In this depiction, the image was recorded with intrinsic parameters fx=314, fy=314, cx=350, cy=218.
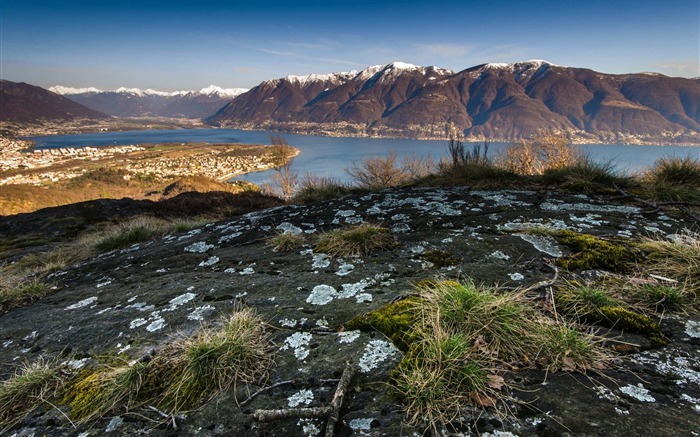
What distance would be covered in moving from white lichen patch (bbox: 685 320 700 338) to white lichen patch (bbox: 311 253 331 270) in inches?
120

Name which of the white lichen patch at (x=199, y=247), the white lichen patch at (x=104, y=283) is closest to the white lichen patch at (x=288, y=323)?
the white lichen patch at (x=199, y=247)

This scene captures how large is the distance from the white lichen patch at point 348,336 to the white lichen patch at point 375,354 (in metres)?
0.15

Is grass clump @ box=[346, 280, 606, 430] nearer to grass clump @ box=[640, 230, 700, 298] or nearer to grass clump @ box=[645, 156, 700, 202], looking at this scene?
grass clump @ box=[640, 230, 700, 298]

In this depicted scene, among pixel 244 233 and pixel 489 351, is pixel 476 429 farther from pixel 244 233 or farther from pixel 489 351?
pixel 244 233

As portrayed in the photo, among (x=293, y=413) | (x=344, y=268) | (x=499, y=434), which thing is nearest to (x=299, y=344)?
(x=293, y=413)

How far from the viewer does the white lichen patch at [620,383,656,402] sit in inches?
61.5

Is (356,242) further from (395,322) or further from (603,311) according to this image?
(603,311)

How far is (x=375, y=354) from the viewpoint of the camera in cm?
205

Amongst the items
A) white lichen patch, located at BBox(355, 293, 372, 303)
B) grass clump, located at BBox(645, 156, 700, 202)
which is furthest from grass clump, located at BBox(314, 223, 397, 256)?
grass clump, located at BBox(645, 156, 700, 202)

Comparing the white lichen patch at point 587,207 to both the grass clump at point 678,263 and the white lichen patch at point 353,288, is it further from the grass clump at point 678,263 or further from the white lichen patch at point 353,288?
the white lichen patch at point 353,288

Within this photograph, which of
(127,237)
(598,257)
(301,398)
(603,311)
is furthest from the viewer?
(127,237)

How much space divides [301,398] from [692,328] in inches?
103

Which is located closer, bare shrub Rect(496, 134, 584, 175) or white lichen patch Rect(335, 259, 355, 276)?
white lichen patch Rect(335, 259, 355, 276)

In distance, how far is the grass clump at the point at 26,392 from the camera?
202 centimetres
